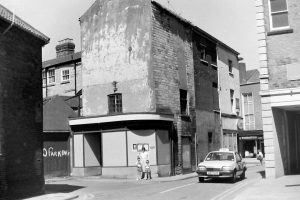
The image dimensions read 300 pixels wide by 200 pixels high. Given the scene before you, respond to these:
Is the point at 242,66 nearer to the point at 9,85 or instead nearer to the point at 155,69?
the point at 155,69

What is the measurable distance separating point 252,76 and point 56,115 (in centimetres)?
3065

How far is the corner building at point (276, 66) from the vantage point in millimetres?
16906

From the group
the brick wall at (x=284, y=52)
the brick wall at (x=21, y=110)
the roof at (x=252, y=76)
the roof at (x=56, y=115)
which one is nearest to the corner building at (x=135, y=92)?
the roof at (x=56, y=115)

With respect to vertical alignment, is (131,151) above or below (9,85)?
below

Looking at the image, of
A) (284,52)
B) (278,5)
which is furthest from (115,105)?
(278,5)

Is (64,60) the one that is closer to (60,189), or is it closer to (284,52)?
(60,189)

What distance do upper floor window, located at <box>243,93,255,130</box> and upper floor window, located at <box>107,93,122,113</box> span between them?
27682 mm

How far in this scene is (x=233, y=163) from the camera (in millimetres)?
18922

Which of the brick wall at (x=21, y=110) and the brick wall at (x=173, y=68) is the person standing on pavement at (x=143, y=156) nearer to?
the brick wall at (x=173, y=68)

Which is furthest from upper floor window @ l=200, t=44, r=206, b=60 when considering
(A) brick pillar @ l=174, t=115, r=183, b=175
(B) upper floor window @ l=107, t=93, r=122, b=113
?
(B) upper floor window @ l=107, t=93, r=122, b=113

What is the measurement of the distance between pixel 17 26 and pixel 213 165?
32.8ft

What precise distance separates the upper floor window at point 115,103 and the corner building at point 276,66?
10412 millimetres

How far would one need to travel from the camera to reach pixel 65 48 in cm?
3822

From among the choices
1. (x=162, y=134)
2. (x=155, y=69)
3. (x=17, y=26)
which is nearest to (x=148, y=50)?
(x=155, y=69)
